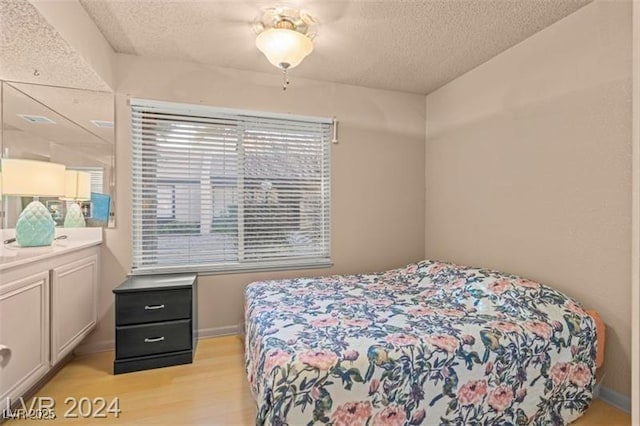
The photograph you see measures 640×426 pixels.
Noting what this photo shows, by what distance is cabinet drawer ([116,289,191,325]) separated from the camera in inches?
88.5

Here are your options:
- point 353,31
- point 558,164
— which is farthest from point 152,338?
point 558,164

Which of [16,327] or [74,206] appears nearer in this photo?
[16,327]

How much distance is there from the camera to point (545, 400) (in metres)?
1.69

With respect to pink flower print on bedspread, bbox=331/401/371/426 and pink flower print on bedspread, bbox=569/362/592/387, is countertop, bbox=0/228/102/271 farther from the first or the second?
pink flower print on bedspread, bbox=569/362/592/387

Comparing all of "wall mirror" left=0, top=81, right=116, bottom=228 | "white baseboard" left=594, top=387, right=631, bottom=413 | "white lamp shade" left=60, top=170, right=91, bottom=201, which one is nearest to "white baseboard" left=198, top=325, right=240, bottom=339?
"wall mirror" left=0, top=81, right=116, bottom=228

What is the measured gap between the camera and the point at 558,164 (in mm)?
2188

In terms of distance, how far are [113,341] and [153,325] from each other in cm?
67

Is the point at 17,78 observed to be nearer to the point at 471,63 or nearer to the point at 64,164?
the point at 64,164

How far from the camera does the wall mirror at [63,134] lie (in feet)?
7.11

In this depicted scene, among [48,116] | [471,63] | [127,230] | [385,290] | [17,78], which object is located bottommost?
[385,290]

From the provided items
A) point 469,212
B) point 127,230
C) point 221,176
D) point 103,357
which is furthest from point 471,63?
point 103,357

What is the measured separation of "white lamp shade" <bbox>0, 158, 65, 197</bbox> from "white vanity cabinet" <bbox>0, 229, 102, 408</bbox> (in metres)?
0.38

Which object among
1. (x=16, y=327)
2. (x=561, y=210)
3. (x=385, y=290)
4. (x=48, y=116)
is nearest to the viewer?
(x=16, y=327)

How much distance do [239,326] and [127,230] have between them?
1.30 meters
